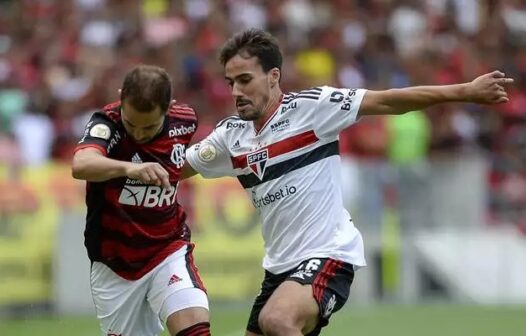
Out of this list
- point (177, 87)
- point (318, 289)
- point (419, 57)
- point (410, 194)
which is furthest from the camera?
point (419, 57)

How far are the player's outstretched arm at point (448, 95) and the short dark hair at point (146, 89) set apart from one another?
132 cm

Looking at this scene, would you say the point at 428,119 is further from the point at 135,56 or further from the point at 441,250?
the point at 135,56

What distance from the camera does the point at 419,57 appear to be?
20.9 m

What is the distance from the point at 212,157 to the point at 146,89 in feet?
3.66

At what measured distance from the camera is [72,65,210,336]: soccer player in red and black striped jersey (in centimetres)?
849

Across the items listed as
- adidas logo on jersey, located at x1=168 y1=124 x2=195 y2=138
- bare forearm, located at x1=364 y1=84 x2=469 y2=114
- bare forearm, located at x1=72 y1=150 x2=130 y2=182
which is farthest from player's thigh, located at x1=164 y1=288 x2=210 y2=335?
bare forearm, located at x1=364 y1=84 x2=469 y2=114

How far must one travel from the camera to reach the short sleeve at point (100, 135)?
820cm

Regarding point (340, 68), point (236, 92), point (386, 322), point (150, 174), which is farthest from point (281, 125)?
point (340, 68)

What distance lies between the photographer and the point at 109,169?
7727mm

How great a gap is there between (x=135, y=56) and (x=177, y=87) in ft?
3.16

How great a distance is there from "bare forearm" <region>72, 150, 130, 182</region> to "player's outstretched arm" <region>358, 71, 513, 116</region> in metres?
1.70

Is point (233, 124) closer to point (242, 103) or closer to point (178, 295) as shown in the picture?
point (242, 103)

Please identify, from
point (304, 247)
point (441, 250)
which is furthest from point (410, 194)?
point (304, 247)

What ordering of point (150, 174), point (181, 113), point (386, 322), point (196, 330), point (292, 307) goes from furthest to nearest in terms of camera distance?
point (386, 322) < point (181, 113) < point (196, 330) < point (292, 307) < point (150, 174)
